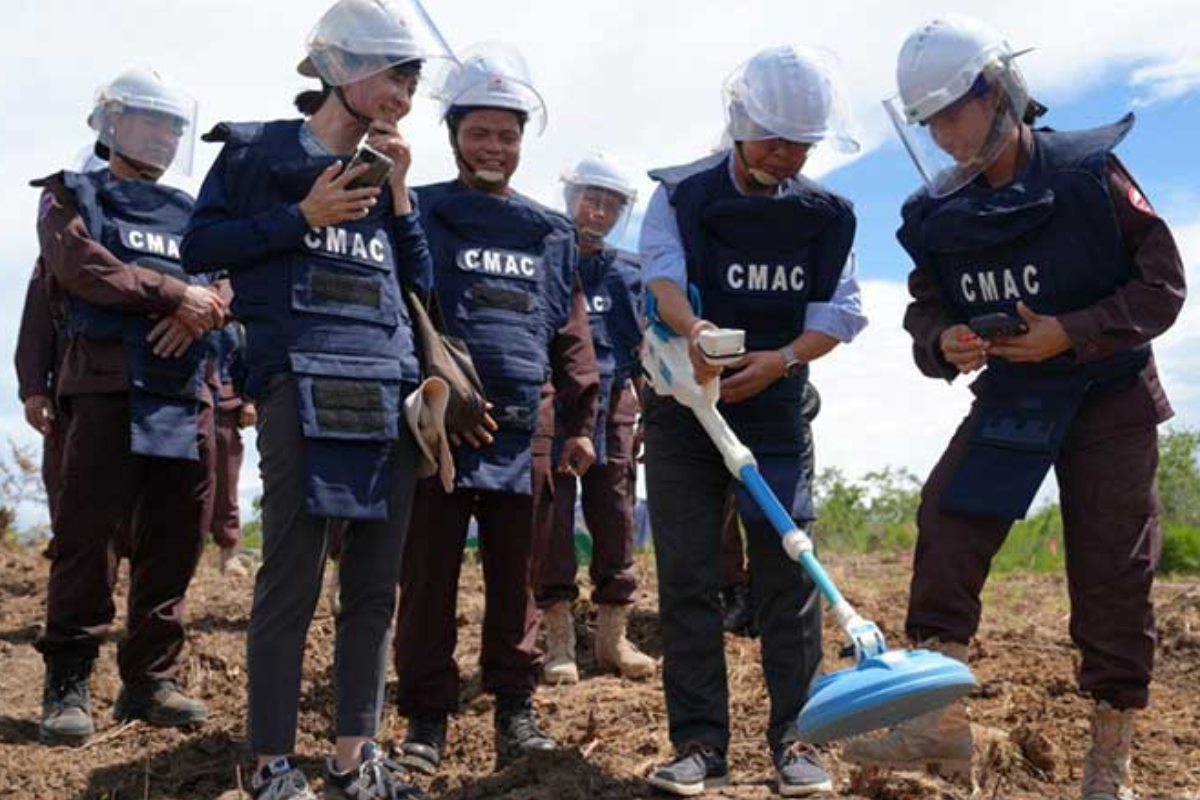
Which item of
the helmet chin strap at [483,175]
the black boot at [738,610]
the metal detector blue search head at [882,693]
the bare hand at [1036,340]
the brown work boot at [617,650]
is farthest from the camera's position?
the black boot at [738,610]

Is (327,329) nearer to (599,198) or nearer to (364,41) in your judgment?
(364,41)

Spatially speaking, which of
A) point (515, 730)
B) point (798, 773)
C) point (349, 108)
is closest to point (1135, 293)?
point (798, 773)

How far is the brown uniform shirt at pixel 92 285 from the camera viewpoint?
4754mm

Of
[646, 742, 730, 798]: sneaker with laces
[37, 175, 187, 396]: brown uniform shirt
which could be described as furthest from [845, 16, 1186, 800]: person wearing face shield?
[37, 175, 187, 396]: brown uniform shirt

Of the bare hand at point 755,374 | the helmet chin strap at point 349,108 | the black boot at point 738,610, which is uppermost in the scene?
the helmet chin strap at point 349,108

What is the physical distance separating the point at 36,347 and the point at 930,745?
352 cm

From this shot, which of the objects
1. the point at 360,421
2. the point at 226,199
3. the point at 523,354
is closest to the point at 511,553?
the point at 523,354

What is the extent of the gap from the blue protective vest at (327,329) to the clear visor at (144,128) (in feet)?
4.67

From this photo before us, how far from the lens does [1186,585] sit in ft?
27.3

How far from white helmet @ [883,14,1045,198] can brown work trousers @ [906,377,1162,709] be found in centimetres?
69

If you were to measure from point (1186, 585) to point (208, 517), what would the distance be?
5.51m

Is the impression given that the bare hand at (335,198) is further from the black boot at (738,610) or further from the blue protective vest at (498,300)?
the black boot at (738,610)

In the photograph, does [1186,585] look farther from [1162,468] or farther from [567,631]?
[1162,468]

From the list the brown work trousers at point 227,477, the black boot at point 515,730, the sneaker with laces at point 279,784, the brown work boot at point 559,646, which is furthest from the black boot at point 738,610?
the sneaker with laces at point 279,784
